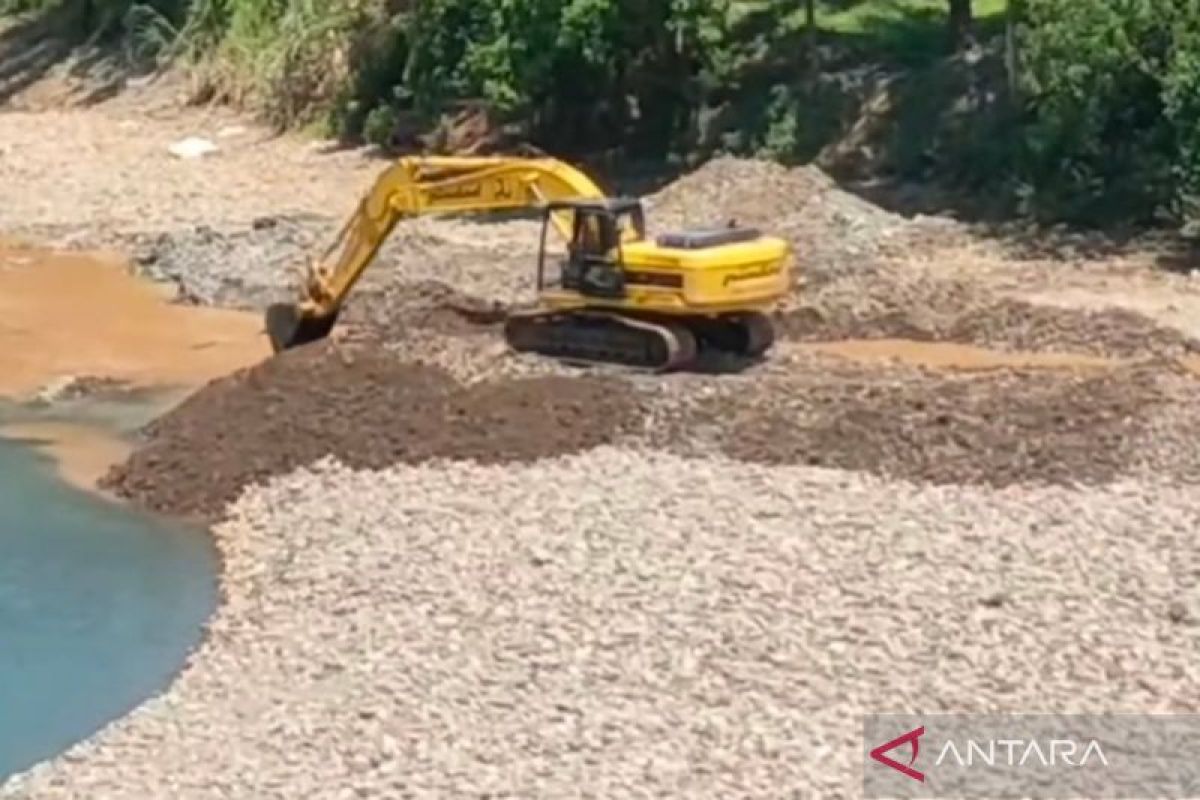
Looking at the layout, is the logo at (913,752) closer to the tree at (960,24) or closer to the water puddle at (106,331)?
the water puddle at (106,331)

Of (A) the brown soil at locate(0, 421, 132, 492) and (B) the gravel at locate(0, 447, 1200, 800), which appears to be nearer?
(B) the gravel at locate(0, 447, 1200, 800)

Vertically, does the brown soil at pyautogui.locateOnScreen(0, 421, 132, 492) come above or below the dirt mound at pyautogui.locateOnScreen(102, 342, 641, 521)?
below

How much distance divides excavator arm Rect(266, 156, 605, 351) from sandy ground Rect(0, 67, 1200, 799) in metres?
0.60

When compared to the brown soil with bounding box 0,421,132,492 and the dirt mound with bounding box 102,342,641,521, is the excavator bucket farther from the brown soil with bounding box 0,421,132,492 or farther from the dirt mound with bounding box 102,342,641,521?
the brown soil with bounding box 0,421,132,492

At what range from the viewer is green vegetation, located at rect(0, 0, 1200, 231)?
95.2ft

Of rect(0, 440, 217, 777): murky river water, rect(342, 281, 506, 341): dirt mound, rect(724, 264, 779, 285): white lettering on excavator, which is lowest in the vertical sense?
rect(0, 440, 217, 777): murky river water

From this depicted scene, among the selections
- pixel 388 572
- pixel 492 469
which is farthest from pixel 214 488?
pixel 388 572

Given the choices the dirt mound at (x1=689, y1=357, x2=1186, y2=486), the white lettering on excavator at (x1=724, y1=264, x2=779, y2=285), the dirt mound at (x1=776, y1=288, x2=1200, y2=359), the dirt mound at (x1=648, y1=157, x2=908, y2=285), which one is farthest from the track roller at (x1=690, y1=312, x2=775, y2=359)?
the dirt mound at (x1=648, y1=157, x2=908, y2=285)

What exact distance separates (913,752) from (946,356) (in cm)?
1106

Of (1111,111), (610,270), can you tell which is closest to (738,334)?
(610,270)

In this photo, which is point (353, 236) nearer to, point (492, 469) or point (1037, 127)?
point (492, 469)

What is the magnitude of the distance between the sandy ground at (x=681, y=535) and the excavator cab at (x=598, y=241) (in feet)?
2.64

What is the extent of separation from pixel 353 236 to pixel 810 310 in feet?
15.3

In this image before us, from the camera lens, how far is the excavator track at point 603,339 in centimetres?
2238
